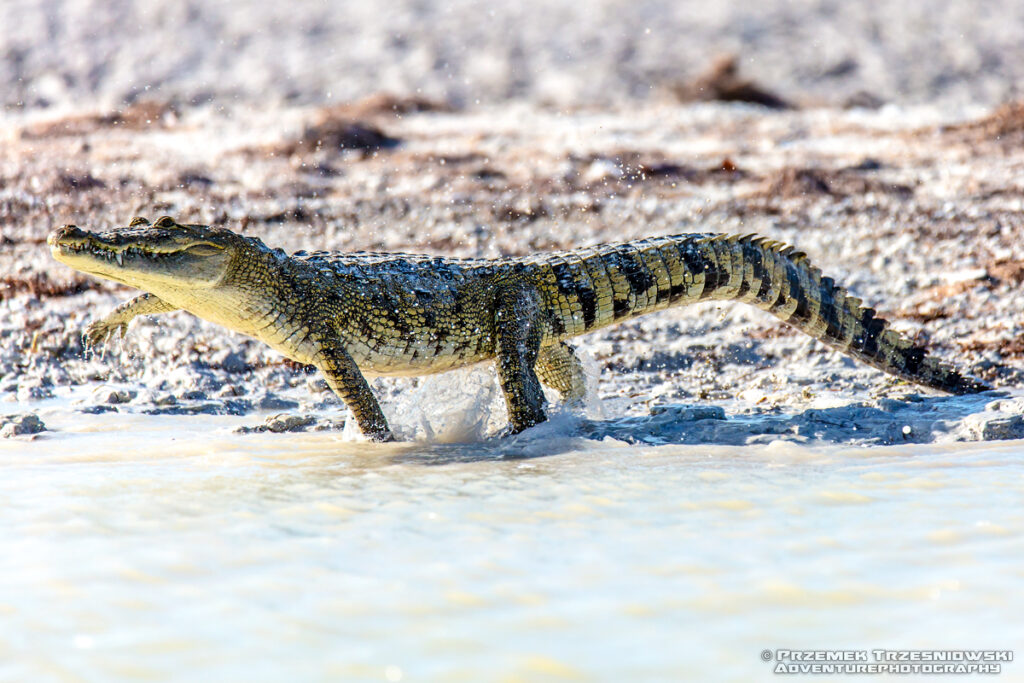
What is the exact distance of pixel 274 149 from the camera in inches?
436

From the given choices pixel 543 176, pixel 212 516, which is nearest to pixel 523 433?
pixel 212 516

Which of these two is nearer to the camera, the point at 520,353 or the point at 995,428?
the point at 995,428

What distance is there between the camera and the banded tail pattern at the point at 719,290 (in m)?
4.49

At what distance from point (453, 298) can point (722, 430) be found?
1.19 metres

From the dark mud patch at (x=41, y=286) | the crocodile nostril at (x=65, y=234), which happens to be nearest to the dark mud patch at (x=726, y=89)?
the dark mud patch at (x=41, y=286)

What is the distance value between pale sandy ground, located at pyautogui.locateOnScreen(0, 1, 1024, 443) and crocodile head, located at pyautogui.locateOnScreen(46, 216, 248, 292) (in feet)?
4.17

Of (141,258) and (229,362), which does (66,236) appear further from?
(229,362)

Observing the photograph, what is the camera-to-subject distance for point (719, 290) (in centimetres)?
474

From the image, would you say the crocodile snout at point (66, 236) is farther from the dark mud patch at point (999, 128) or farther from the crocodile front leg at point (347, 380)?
the dark mud patch at point (999, 128)

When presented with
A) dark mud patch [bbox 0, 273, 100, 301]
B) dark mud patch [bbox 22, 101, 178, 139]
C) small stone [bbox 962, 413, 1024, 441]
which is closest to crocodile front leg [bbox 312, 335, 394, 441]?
small stone [bbox 962, 413, 1024, 441]

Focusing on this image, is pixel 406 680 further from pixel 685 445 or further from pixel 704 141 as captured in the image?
pixel 704 141

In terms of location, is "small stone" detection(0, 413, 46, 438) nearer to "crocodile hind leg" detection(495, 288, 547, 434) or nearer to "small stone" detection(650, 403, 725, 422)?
"crocodile hind leg" detection(495, 288, 547, 434)

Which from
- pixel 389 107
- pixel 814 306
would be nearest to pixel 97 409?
pixel 814 306

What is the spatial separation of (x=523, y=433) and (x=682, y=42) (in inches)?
696
